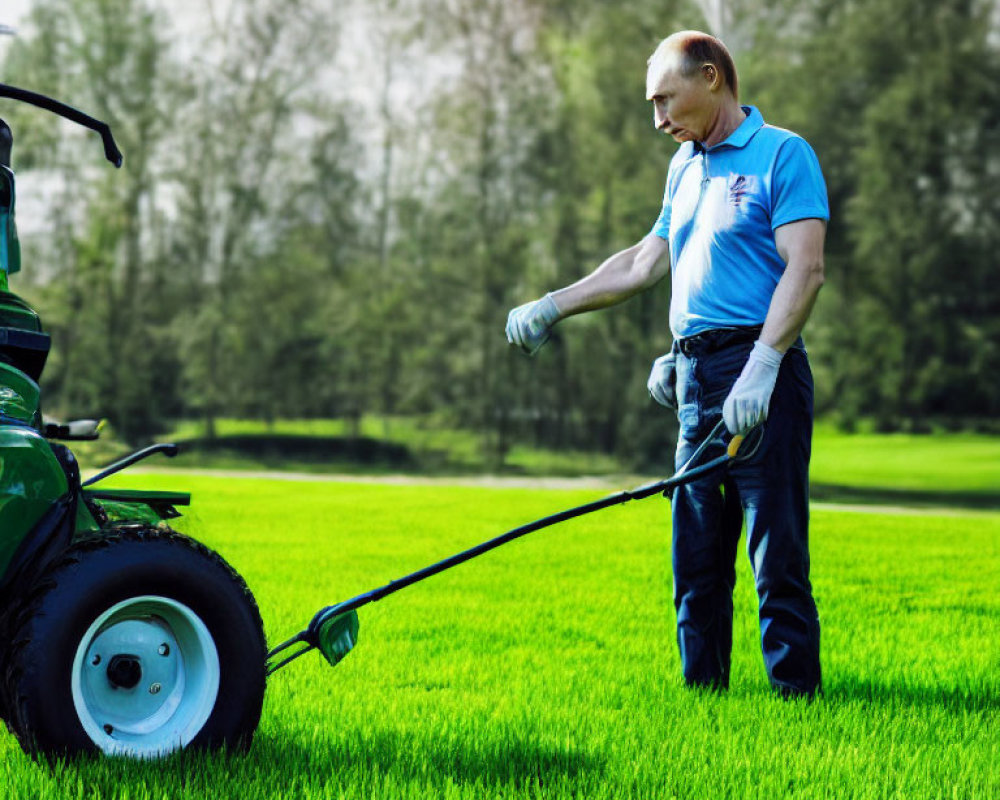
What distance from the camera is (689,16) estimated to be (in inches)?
818

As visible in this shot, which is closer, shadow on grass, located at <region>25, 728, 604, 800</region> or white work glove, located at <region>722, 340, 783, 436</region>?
shadow on grass, located at <region>25, 728, 604, 800</region>

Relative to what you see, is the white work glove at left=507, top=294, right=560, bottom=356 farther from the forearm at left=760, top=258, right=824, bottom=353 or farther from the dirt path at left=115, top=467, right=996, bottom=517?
the dirt path at left=115, top=467, right=996, bottom=517

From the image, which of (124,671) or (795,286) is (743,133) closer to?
(795,286)

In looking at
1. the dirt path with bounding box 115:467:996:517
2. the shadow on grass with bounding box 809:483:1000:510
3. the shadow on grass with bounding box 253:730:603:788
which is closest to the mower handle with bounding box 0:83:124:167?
the shadow on grass with bounding box 253:730:603:788

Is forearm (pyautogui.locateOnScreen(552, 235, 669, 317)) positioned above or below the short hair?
below

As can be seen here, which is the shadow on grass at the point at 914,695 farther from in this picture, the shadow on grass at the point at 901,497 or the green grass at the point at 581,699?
the shadow on grass at the point at 901,497

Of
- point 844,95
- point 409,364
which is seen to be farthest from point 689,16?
point 409,364

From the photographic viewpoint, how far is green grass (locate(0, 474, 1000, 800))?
3141mm

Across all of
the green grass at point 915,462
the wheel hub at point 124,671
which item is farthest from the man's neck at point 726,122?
the green grass at point 915,462

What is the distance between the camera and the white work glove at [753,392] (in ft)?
12.8

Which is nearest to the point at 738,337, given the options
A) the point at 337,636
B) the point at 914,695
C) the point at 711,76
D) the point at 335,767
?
the point at 711,76

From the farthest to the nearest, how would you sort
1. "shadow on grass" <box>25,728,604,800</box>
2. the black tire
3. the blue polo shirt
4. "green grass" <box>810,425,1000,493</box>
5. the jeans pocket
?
"green grass" <box>810,425,1000,493</box>
the jeans pocket
the blue polo shirt
"shadow on grass" <box>25,728,604,800</box>
the black tire

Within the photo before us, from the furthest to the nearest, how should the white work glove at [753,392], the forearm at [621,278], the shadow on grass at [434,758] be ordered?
1. the forearm at [621,278]
2. the white work glove at [753,392]
3. the shadow on grass at [434,758]

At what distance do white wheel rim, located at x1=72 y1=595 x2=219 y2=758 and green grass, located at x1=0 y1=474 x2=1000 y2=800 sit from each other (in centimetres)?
8
